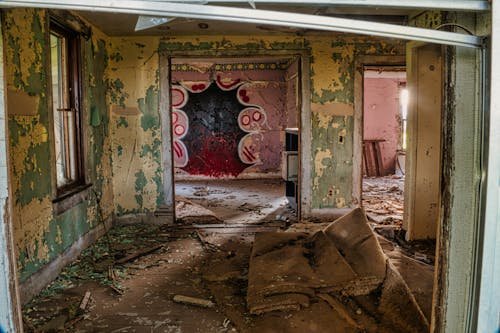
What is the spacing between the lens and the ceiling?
4.53 meters

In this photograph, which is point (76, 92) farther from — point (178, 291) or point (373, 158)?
point (373, 158)

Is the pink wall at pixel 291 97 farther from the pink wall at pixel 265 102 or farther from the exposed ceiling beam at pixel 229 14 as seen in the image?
the exposed ceiling beam at pixel 229 14

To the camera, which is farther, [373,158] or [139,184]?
[373,158]

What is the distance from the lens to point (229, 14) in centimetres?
152

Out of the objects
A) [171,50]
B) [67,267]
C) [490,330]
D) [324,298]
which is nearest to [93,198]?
[67,267]

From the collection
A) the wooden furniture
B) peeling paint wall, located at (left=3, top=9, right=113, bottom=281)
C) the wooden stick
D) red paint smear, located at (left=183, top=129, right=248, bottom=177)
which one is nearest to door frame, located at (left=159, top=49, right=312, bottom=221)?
peeling paint wall, located at (left=3, top=9, right=113, bottom=281)

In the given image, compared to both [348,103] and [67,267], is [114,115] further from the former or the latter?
[348,103]

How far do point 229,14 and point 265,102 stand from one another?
32.3 feet

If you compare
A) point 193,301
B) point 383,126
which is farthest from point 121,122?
point 383,126

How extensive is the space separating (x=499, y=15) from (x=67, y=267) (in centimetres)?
431

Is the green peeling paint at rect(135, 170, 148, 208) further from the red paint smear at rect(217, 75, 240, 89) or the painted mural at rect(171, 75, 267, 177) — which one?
the red paint smear at rect(217, 75, 240, 89)

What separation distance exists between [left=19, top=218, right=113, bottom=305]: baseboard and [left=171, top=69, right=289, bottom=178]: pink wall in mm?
6502

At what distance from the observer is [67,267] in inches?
172

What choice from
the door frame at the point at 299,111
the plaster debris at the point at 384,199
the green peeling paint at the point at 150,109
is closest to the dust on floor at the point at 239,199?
the door frame at the point at 299,111
